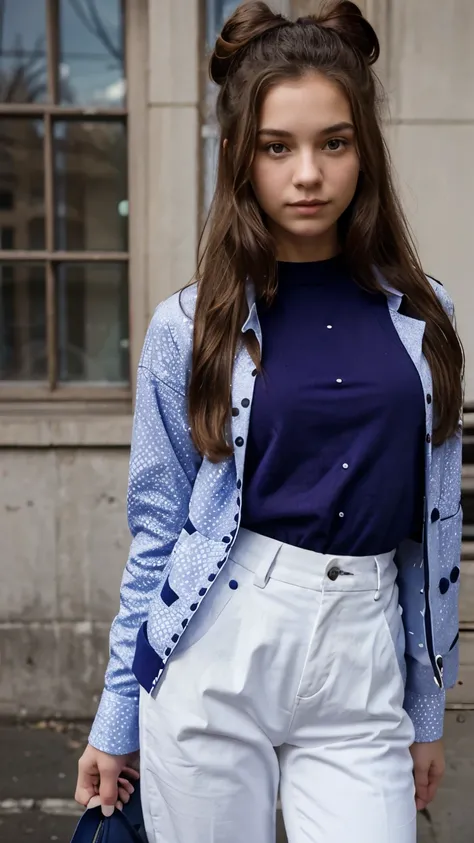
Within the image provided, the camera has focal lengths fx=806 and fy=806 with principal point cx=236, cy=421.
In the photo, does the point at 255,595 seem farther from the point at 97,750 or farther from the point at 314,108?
the point at 314,108

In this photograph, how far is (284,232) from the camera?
159 cm

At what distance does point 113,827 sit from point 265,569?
2.13 feet

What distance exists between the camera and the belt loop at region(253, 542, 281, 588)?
1.46 m

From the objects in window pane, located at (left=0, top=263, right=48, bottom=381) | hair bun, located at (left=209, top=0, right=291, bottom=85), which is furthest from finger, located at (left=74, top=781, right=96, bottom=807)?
window pane, located at (left=0, top=263, right=48, bottom=381)

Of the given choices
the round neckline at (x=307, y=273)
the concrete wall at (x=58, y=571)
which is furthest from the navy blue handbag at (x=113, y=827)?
the concrete wall at (x=58, y=571)

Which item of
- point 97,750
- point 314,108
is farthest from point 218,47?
point 97,750

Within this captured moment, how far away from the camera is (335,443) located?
1457 mm

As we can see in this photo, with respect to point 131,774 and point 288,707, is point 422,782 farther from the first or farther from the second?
point 131,774

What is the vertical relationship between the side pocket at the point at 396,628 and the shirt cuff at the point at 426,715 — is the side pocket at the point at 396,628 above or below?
above

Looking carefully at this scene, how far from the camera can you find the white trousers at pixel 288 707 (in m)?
1.45

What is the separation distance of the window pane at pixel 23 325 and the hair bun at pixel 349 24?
252 cm

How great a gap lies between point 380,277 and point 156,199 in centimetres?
211

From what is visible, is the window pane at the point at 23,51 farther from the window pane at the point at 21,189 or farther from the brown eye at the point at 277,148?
the brown eye at the point at 277,148

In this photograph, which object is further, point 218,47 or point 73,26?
point 73,26
